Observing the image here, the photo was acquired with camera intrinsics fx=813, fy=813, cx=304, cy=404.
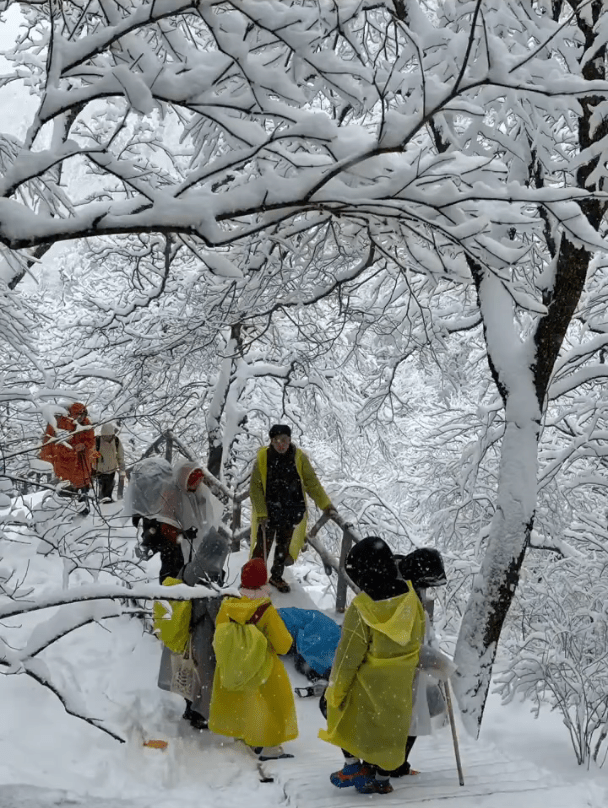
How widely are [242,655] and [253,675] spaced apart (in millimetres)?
134

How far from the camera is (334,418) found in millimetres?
14172

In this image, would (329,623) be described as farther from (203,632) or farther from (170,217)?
(170,217)

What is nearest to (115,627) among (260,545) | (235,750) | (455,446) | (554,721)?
(260,545)

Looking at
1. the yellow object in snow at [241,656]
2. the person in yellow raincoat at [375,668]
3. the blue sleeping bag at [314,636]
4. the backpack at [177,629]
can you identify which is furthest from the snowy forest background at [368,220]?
the person in yellow raincoat at [375,668]

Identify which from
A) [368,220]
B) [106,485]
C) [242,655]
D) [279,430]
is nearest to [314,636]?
[242,655]

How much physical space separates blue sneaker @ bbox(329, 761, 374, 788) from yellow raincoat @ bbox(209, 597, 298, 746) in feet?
2.06

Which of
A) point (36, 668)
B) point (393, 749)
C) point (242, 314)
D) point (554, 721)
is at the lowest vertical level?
point (554, 721)

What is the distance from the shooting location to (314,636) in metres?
5.98

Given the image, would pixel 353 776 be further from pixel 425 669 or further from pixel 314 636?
pixel 314 636

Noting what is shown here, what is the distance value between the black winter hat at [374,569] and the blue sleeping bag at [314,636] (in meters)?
2.13

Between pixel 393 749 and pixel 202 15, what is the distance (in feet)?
10.9

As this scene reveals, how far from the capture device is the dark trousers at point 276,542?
7.18 metres

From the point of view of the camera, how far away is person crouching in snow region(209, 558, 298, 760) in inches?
179

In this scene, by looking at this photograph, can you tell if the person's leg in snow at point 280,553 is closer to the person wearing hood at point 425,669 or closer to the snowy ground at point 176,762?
the snowy ground at point 176,762
